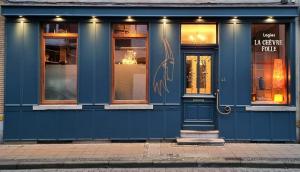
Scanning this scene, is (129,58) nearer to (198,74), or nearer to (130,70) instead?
(130,70)

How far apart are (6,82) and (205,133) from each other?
6506 mm

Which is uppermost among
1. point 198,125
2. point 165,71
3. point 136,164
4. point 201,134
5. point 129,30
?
point 129,30

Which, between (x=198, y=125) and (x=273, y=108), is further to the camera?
(x=198, y=125)

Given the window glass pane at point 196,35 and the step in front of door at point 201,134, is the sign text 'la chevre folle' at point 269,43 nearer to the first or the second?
the window glass pane at point 196,35

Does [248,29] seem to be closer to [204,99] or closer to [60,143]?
[204,99]

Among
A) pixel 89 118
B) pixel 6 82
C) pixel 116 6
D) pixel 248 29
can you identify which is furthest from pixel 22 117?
pixel 248 29

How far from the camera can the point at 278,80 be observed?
12453 millimetres

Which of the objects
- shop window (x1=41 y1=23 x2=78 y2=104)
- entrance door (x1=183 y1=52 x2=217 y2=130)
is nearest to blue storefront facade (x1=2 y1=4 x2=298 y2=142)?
shop window (x1=41 y1=23 x2=78 y2=104)

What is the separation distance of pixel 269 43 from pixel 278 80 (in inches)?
49.1

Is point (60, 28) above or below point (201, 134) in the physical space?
above

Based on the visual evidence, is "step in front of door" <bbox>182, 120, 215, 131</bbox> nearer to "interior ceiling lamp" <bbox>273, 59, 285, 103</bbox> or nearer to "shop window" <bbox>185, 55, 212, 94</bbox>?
"shop window" <bbox>185, 55, 212, 94</bbox>

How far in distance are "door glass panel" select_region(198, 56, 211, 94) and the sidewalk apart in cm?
196

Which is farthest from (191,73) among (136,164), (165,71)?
(136,164)

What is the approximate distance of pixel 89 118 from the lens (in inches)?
477
